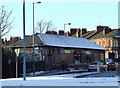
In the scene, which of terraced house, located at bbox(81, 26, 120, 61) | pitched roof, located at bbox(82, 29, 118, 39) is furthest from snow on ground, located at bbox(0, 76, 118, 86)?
pitched roof, located at bbox(82, 29, 118, 39)

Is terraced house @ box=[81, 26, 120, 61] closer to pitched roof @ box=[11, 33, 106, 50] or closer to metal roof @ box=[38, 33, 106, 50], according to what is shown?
metal roof @ box=[38, 33, 106, 50]

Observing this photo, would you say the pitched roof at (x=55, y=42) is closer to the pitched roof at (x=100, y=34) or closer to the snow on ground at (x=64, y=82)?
the pitched roof at (x=100, y=34)

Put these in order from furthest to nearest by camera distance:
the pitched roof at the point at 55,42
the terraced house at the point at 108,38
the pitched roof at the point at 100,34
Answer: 1. the pitched roof at the point at 100,34
2. the terraced house at the point at 108,38
3. the pitched roof at the point at 55,42

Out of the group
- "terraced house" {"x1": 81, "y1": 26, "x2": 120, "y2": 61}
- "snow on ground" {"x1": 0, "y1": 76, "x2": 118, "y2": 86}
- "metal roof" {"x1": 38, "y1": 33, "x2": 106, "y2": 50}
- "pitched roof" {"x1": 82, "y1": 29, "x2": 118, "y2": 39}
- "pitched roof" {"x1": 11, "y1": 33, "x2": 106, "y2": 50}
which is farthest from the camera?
"pitched roof" {"x1": 82, "y1": 29, "x2": 118, "y2": 39}

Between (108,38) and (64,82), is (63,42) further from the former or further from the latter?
(64,82)

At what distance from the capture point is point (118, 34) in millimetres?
99688

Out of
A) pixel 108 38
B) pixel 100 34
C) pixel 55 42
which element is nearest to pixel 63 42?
pixel 55 42

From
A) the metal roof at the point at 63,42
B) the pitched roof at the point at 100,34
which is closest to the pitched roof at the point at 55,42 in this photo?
the metal roof at the point at 63,42

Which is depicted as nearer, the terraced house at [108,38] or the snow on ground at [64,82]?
the snow on ground at [64,82]

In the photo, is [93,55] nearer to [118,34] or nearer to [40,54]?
[40,54]

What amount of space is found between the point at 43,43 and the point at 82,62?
10963 mm

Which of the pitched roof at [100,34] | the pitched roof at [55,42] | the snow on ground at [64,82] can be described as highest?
the pitched roof at [100,34]

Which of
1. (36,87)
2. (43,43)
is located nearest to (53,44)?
(43,43)

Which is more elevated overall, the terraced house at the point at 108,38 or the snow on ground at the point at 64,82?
the terraced house at the point at 108,38
